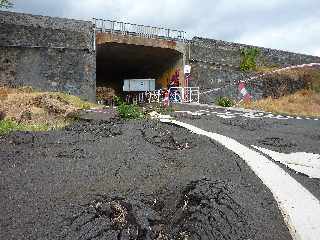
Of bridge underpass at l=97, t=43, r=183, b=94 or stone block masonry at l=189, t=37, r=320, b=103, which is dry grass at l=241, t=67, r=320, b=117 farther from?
bridge underpass at l=97, t=43, r=183, b=94

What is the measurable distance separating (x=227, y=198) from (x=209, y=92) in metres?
23.2

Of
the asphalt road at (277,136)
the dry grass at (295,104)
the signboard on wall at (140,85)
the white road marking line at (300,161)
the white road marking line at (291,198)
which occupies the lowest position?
the white road marking line at (291,198)

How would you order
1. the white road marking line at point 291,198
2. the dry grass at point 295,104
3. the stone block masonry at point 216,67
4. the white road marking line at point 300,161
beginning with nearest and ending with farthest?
the white road marking line at point 291,198
the white road marking line at point 300,161
the dry grass at point 295,104
the stone block masonry at point 216,67

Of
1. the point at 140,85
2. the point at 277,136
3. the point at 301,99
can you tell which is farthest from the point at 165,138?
the point at 301,99

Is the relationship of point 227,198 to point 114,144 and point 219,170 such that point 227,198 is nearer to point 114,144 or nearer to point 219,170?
point 219,170

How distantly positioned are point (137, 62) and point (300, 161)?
78.8ft

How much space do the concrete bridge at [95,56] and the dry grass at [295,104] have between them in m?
3.19

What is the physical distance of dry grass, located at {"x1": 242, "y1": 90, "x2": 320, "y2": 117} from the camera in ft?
71.9

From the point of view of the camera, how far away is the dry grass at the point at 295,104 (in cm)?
2190

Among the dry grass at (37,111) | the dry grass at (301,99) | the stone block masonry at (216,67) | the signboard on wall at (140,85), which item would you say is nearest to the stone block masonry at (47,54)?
the dry grass at (37,111)

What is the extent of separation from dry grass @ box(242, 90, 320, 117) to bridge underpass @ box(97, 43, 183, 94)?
629cm

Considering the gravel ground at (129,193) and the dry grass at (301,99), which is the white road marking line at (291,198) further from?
the dry grass at (301,99)

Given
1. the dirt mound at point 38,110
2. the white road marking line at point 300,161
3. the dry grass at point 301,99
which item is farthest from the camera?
the dry grass at point 301,99

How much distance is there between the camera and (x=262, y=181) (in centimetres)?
570
